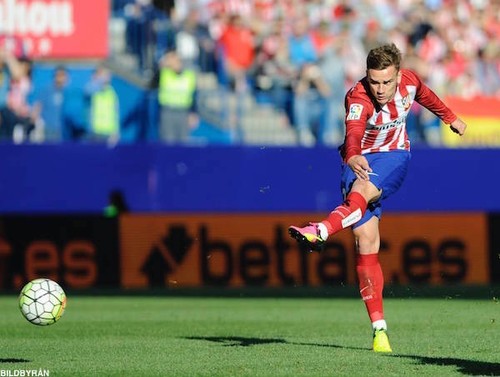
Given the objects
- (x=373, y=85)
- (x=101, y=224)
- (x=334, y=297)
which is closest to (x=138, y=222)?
(x=101, y=224)

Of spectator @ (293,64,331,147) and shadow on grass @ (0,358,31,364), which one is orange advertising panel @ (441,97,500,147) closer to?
spectator @ (293,64,331,147)

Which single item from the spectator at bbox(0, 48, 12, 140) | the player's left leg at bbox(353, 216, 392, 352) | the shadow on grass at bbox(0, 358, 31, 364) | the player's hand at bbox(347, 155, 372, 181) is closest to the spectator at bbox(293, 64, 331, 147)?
the spectator at bbox(0, 48, 12, 140)

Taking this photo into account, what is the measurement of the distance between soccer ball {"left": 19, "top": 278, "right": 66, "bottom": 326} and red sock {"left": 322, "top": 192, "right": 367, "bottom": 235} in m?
2.17

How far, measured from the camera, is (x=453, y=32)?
25422 mm

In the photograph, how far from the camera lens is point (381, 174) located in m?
9.99

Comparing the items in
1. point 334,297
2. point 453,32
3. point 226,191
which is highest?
point 453,32

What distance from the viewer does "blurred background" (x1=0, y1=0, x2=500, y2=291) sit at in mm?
20078

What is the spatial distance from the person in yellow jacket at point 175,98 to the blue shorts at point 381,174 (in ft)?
37.9

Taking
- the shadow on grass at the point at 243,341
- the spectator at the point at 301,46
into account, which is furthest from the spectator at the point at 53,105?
the shadow on grass at the point at 243,341

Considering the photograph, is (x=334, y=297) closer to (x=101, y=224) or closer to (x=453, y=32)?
(x=101, y=224)

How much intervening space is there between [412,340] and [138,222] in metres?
9.47

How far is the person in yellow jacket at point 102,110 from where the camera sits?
70.4 feet

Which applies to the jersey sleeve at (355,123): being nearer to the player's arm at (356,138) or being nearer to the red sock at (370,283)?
the player's arm at (356,138)

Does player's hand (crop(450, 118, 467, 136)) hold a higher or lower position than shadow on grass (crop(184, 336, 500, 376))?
higher
